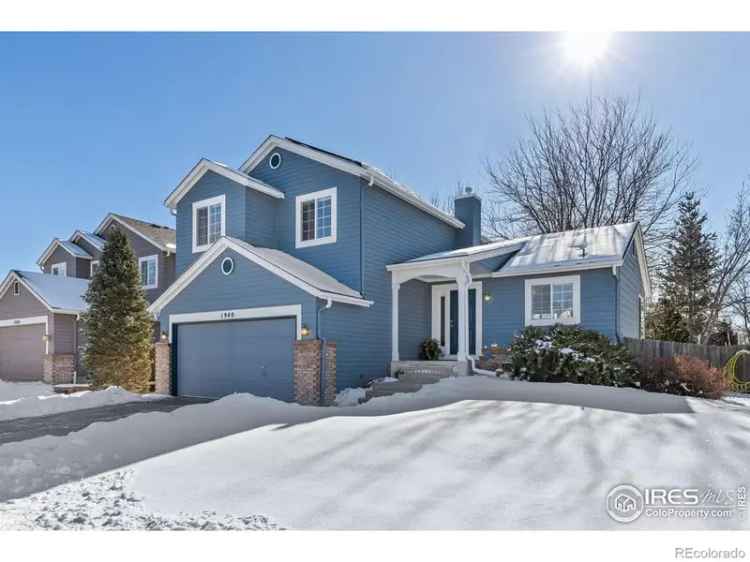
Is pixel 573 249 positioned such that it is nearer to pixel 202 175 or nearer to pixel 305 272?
pixel 305 272

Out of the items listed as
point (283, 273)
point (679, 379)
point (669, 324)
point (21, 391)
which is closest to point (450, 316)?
point (283, 273)

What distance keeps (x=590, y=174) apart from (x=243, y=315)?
1944 cm

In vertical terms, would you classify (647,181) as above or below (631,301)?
above

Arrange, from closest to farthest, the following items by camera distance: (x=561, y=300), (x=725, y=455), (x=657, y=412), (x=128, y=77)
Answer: (x=725, y=455) < (x=657, y=412) < (x=128, y=77) < (x=561, y=300)

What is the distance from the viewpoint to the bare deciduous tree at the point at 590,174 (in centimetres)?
2248

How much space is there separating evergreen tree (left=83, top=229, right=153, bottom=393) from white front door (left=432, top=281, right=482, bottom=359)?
8.66 meters

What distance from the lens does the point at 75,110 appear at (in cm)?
809

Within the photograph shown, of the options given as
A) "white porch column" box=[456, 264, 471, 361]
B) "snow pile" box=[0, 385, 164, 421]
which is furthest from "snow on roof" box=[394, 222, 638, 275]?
"snow pile" box=[0, 385, 164, 421]

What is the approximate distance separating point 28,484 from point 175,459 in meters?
1.33

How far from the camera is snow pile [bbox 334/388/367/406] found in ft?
32.8

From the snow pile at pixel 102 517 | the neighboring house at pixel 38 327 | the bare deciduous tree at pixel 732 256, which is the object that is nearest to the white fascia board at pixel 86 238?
the neighboring house at pixel 38 327

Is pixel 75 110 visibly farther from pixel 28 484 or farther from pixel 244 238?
pixel 28 484
